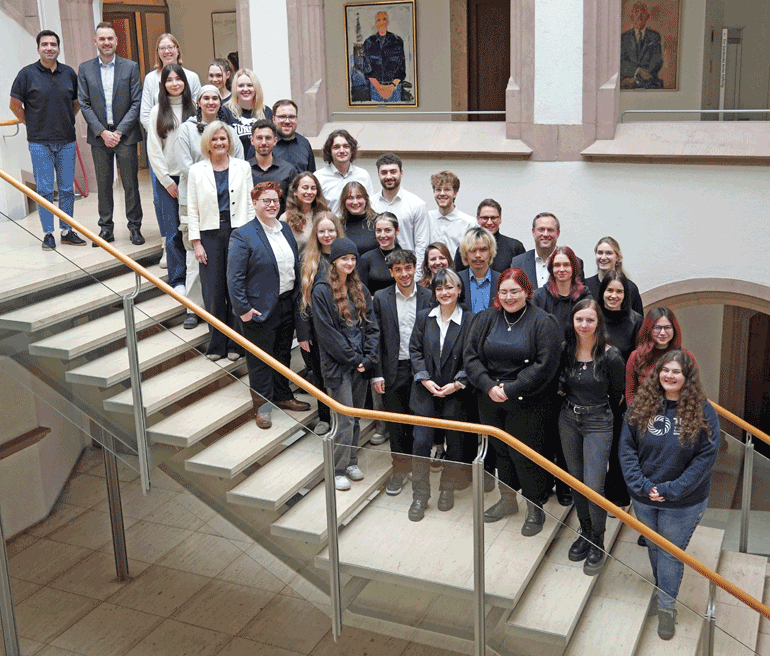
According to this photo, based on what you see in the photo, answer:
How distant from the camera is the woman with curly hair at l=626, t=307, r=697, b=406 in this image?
18.2 feet

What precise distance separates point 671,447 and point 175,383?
9.73 ft

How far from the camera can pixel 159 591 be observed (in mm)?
10070

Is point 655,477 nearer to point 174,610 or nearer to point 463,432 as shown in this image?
point 463,432

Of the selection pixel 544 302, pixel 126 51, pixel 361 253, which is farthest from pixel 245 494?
pixel 126 51

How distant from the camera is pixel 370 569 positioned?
18.5ft

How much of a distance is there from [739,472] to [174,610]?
5.55 m

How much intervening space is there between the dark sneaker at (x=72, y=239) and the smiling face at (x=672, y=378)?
3.71 meters

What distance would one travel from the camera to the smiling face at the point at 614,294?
5.95m

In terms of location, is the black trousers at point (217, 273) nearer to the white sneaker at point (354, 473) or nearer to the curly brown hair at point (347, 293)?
the curly brown hair at point (347, 293)

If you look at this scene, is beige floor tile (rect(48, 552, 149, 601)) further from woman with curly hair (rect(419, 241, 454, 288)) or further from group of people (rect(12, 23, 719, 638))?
A: woman with curly hair (rect(419, 241, 454, 288))

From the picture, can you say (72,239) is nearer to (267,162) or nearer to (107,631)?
(267,162)

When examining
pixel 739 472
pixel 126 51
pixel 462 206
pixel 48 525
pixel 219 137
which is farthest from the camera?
pixel 126 51

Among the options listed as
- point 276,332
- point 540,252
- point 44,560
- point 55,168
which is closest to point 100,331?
point 276,332

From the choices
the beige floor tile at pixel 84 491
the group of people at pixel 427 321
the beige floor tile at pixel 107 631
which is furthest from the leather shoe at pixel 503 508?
the beige floor tile at pixel 84 491
